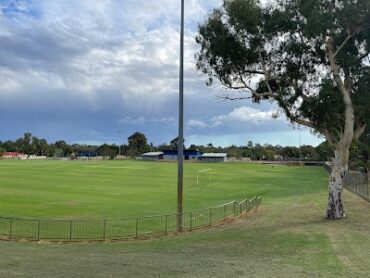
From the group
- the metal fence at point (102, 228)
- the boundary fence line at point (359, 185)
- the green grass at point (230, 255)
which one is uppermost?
the boundary fence line at point (359, 185)

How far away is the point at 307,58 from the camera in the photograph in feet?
90.2

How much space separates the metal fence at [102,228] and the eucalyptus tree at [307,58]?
7.05m

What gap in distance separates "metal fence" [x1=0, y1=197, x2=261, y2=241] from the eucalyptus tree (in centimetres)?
705

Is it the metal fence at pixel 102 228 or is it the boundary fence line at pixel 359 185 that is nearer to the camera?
the metal fence at pixel 102 228

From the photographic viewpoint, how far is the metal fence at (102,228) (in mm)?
24672

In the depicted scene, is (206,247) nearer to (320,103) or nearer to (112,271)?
(112,271)

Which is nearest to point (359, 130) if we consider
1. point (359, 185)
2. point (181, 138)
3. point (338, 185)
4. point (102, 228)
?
point (338, 185)

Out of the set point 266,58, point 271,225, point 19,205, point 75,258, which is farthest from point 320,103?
point 19,205

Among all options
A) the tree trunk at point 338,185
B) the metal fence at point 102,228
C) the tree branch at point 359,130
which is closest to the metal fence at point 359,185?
the tree branch at point 359,130

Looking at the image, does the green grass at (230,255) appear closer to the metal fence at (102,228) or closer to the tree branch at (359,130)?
the metal fence at (102,228)

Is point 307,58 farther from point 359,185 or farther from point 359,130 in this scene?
point 359,185

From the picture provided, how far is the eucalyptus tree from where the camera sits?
2491 centimetres

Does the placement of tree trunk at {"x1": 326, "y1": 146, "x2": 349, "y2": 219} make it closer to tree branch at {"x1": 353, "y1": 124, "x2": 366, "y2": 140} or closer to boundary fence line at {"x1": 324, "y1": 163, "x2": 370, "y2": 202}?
tree branch at {"x1": 353, "y1": 124, "x2": 366, "y2": 140}

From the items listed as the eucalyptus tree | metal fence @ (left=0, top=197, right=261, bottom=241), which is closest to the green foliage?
the eucalyptus tree
